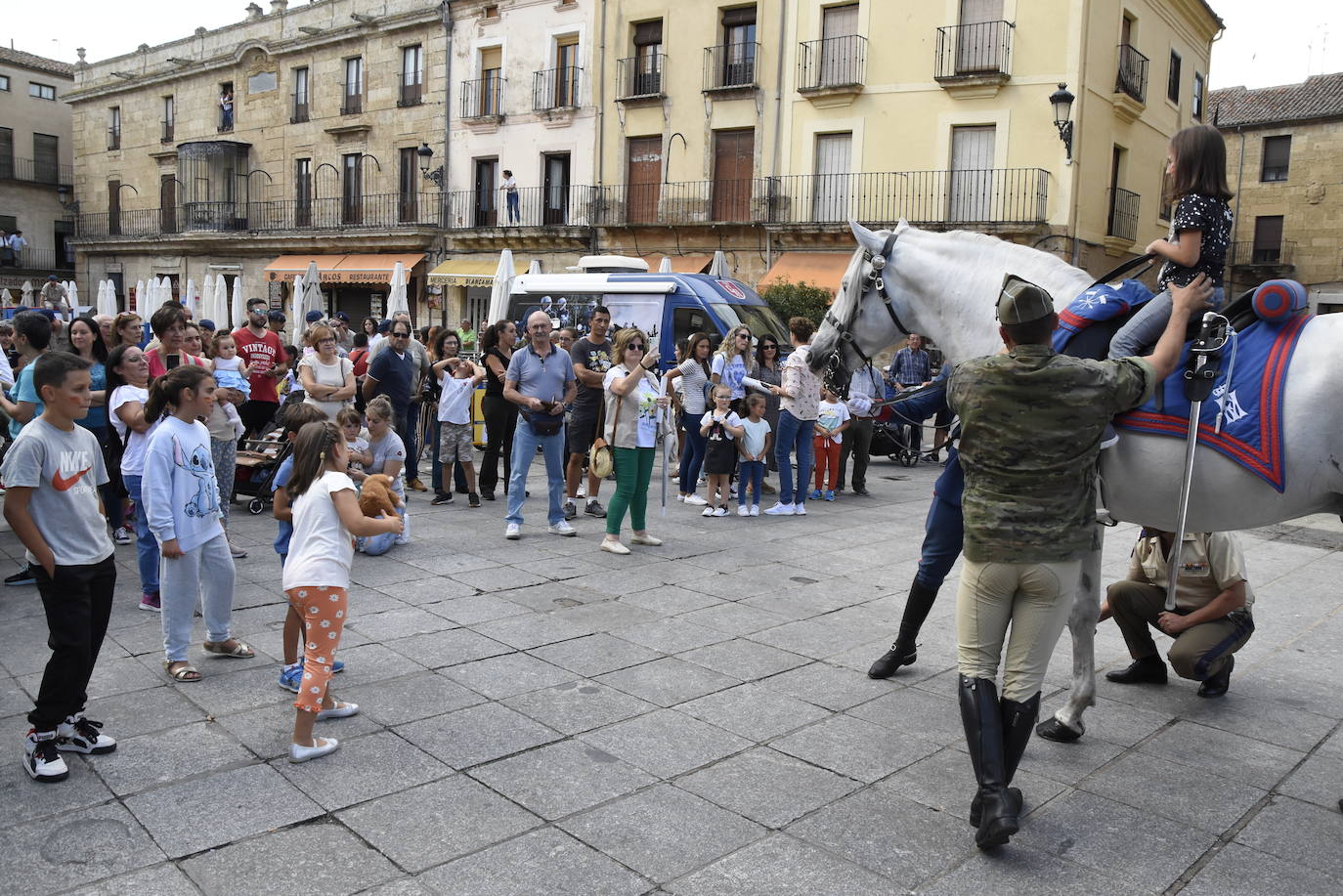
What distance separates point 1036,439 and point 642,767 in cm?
187

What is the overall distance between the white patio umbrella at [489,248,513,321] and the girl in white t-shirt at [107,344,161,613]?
10032mm

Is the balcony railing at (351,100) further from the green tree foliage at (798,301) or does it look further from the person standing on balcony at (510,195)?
the green tree foliage at (798,301)

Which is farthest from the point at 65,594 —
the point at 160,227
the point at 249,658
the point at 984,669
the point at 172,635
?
the point at 160,227

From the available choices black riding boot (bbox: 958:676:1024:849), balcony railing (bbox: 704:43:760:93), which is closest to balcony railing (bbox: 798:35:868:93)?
balcony railing (bbox: 704:43:760:93)

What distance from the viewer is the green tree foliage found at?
20.8m

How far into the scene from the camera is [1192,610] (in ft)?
15.5

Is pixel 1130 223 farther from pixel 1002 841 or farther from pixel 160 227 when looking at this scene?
pixel 160 227

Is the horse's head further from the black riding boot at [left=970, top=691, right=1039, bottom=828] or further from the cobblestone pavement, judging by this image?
the black riding boot at [left=970, top=691, right=1039, bottom=828]

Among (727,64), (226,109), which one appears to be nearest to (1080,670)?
(727,64)

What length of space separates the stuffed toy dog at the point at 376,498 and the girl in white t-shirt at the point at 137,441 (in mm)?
1857

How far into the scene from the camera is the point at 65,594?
12.2 ft

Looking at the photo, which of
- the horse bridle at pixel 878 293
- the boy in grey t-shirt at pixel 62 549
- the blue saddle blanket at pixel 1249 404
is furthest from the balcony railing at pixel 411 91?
the blue saddle blanket at pixel 1249 404

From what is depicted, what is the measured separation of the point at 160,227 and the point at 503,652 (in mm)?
38167

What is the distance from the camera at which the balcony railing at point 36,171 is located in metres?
44.0
